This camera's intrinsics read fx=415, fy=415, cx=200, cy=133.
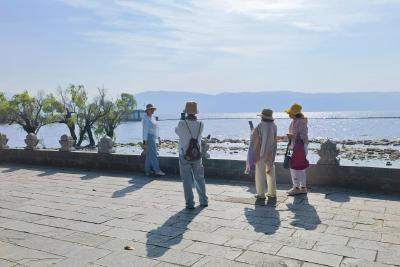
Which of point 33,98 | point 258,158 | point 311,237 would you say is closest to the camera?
point 311,237

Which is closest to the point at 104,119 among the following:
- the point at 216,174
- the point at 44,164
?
the point at 44,164

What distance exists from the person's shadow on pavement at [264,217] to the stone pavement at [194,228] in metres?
0.01

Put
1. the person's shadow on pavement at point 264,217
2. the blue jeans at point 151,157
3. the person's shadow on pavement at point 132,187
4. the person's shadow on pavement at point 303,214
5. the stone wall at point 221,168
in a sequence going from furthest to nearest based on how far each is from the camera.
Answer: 1. the blue jeans at point 151,157
2. the person's shadow on pavement at point 132,187
3. the stone wall at point 221,168
4. the person's shadow on pavement at point 303,214
5. the person's shadow on pavement at point 264,217

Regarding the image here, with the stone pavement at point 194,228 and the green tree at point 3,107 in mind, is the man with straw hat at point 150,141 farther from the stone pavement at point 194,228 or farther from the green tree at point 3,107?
the green tree at point 3,107

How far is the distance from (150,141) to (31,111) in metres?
47.1

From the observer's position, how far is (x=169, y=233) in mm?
5598

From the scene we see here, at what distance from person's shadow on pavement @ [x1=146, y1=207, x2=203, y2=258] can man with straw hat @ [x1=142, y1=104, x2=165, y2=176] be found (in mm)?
3542

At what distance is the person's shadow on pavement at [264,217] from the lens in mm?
5723

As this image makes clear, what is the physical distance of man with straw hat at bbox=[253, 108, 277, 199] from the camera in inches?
282

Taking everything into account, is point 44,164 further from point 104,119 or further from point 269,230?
point 104,119

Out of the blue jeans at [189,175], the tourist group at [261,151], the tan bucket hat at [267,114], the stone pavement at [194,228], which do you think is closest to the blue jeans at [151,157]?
the stone pavement at [194,228]

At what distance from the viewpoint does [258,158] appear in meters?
7.25

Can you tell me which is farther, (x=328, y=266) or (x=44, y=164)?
(x=44, y=164)

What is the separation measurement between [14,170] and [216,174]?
241 inches
